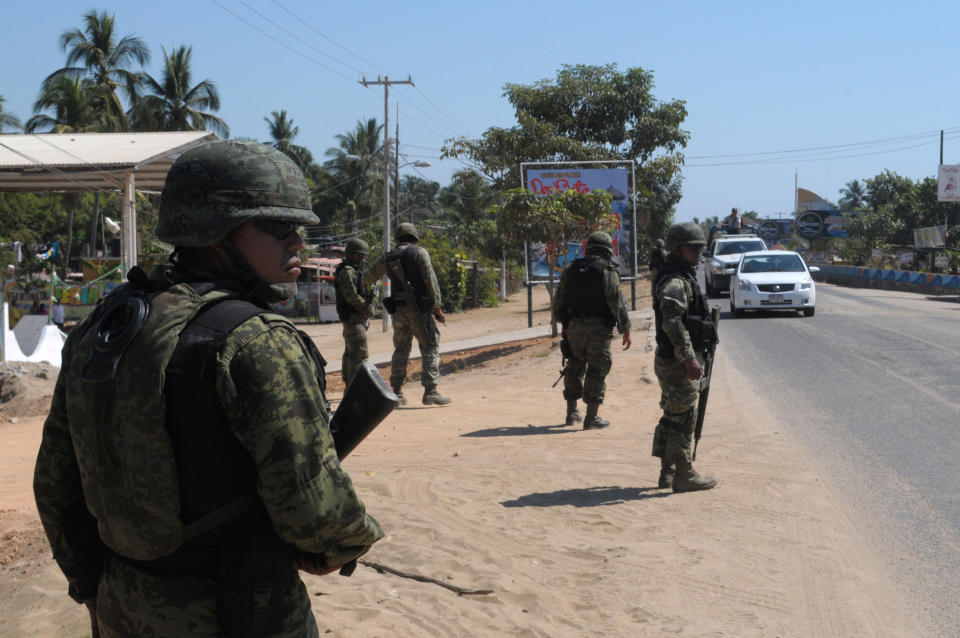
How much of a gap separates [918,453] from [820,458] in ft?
2.69

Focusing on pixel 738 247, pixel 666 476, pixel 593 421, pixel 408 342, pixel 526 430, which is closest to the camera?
pixel 666 476

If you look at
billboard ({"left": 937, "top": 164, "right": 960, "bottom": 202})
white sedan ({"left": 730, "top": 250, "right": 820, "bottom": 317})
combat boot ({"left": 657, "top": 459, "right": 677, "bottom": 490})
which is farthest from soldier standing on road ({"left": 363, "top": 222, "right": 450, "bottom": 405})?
billboard ({"left": 937, "top": 164, "right": 960, "bottom": 202})

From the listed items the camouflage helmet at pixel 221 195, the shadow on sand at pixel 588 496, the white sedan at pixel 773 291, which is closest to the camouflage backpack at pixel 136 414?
the camouflage helmet at pixel 221 195

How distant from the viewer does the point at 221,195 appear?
2.07 m

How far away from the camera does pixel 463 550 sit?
5.16 meters

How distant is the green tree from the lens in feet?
101

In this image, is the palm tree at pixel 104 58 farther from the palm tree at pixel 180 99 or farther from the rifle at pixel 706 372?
the rifle at pixel 706 372

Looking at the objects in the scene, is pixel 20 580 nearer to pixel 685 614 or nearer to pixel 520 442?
pixel 685 614

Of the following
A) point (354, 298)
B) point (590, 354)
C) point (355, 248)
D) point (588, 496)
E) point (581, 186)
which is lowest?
point (588, 496)

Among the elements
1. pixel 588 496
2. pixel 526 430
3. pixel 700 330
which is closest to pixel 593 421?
pixel 526 430

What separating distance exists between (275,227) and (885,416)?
842cm

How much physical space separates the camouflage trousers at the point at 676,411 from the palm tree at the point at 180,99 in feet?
152

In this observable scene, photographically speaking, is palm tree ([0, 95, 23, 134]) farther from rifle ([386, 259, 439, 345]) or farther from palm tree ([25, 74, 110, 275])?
rifle ([386, 259, 439, 345])

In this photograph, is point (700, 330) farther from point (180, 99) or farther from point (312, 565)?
point (180, 99)
